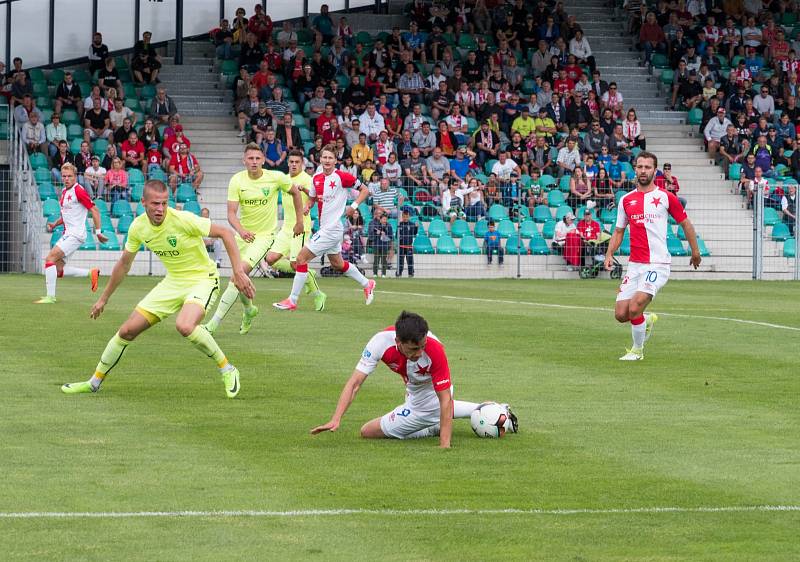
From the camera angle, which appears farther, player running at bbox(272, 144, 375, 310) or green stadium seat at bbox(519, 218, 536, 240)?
green stadium seat at bbox(519, 218, 536, 240)

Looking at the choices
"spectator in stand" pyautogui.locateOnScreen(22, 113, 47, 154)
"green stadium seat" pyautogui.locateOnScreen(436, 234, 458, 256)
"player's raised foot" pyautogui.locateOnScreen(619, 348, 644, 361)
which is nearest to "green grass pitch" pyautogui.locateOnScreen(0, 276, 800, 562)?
"player's raised foot" pyautogui.locateOnScreen(619, 348, 644, 361)

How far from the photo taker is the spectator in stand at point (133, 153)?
104 feet

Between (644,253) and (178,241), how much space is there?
18.0 feet

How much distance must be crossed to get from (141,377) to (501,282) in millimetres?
17867

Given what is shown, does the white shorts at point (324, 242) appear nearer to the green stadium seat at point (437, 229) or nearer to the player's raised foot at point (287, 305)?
the player's raised foot at point (287, 305)

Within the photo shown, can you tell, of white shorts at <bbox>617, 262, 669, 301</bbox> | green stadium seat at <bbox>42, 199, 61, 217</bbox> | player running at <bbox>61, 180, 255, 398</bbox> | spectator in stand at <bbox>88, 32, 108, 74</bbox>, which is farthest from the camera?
spectator in stand at <bbox>88, 32, 108, 74</bbox>

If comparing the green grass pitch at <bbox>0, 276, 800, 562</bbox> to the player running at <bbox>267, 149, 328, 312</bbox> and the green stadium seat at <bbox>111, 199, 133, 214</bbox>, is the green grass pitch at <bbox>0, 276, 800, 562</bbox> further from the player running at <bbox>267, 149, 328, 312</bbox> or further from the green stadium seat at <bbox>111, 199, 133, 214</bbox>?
the green stadium seat at <bbox>111, 199, 133, 214</bbox>

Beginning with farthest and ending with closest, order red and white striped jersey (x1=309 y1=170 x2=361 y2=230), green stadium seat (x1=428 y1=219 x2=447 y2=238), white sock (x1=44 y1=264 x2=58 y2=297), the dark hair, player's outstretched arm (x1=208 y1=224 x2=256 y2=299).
A: 1. green stadium seat (x1=428 y1=219 x2=447 y2=238)
2. white sock (x1=44 y1=264 x2=58 y2=297)
3. red and white striped jersey (x1=309 y1=170 x2=361 y2=230)
4. player's outstretched arm (x1=208 y1=224 x2=256 y2=299)
5. the dark hair

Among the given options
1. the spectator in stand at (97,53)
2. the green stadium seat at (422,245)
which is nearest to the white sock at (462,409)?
the green stadium seat at (422,245)

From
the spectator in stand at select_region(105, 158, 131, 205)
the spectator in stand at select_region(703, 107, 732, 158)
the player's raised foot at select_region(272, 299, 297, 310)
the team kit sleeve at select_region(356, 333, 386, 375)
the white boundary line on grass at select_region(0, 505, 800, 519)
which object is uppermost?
the spectator in stand at select_region(703, 107, 732, 158)

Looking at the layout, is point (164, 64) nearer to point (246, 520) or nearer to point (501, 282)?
point (501, 282)

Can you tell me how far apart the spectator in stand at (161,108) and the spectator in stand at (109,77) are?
1.04 m

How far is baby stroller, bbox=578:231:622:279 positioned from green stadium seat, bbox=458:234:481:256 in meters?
2.49

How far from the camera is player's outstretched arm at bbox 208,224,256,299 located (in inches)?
413
